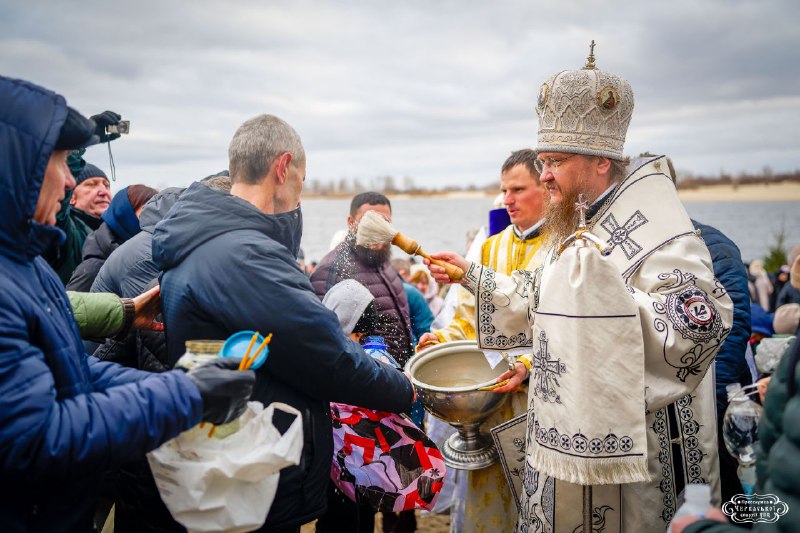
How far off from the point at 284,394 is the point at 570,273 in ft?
4.03

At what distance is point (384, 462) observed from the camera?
106 inches

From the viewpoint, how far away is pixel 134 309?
2.60 metres

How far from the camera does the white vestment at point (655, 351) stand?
7.29 ft

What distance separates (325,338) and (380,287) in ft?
6.24

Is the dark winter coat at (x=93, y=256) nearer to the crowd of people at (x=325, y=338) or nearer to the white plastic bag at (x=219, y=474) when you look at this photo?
the crowd of people at (x=325, y=338)

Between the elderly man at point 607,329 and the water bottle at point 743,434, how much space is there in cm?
51

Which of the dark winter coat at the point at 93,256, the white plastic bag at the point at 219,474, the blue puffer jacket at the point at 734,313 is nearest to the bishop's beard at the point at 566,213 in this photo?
the blue puffer jacket at the point at 734,313

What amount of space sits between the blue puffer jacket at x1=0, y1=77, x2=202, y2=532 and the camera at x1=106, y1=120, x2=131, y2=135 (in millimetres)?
1035

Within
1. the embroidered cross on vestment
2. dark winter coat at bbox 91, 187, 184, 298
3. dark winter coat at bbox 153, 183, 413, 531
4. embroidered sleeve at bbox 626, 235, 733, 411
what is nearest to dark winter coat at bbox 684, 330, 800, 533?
embroidered sleeve at bbox 626, 235, 733, 411

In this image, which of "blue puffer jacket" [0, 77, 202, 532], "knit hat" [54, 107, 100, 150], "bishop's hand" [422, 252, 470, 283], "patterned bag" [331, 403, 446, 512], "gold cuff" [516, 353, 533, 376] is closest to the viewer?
"blue puffer jacket" [0, 77, 202, 532]

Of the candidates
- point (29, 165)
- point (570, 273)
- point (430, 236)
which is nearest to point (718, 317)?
point (570, 273)

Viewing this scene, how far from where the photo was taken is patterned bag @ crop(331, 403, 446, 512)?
8.71 feet

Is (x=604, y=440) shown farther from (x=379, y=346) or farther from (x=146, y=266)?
(x=146, y=266)

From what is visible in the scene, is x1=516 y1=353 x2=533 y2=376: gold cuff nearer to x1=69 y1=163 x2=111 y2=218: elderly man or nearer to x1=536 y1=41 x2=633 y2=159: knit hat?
x1=536 y1=41 x2=633 y2=159: knit hat
